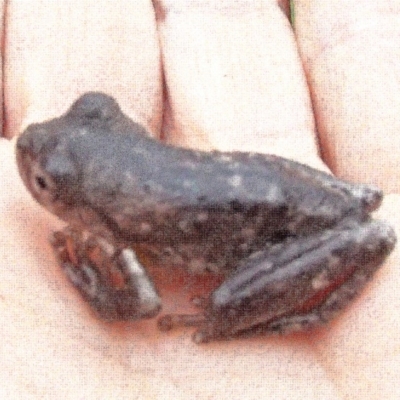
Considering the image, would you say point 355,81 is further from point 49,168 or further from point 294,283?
point 49,168

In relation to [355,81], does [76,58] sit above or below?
above

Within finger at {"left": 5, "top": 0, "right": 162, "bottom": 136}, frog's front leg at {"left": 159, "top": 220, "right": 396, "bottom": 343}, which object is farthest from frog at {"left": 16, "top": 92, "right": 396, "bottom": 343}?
finger at {"left": 5, "top": 0, "right": 162, "bottom": 136}

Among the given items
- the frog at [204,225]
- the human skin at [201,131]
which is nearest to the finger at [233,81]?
the human skin at [201,131]

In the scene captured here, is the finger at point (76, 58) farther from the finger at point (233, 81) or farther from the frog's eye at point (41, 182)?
the frog's eye at point (41, 182)

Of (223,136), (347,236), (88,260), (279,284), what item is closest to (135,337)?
(88,260)

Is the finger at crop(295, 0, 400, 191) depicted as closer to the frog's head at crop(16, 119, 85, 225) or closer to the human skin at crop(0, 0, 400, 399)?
the human skin at crop(0, 0, 400, 399)

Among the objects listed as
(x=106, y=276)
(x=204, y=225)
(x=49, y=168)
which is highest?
(x=49, y=168)

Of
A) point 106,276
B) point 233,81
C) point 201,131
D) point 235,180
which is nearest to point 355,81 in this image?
point 233,81
